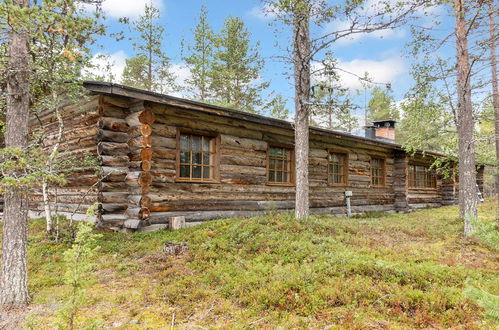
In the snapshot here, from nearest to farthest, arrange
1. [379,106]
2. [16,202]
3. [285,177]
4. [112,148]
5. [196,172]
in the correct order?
[16,202]
[112,148]
[196,172]
[285,177]
[379,106]

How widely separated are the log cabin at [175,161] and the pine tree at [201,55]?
42.8 ft

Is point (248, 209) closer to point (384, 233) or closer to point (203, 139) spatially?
point (203, 139)

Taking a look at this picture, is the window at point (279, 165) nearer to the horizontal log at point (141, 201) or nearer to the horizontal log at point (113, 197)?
the horizontal log at point (141, 201)

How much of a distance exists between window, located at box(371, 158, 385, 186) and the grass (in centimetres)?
822

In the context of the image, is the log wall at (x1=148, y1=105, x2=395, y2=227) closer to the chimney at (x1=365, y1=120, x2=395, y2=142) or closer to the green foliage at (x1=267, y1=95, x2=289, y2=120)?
the chimney at (x1=365, y1=120, x2=395, y2=142)

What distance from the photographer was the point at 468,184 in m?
8.63

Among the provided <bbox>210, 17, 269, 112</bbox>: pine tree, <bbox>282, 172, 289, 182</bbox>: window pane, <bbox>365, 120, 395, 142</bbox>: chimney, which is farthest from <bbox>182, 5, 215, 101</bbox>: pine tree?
<bbox>282, 172, 289, 182</bbox>: window pane

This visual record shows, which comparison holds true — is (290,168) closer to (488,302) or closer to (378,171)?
(378,171)

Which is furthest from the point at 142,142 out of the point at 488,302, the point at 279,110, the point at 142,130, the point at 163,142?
the point at 279,110

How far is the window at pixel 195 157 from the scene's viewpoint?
8.99m

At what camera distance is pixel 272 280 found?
4719 mm

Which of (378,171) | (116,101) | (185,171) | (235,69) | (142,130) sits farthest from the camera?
(235,69)

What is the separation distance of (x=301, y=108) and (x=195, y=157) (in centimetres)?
326

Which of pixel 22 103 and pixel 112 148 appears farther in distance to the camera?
pixel 112 148
